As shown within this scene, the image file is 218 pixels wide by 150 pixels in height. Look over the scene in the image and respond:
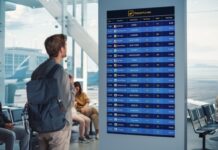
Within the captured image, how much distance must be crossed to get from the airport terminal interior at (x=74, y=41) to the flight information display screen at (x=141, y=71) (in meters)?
4.97

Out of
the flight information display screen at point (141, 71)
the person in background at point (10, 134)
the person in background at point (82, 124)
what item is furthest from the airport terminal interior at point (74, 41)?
the flight information display screen at point (141, 71)

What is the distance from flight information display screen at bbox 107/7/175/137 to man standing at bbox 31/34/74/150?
0.37 meters

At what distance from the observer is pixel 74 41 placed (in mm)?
8484

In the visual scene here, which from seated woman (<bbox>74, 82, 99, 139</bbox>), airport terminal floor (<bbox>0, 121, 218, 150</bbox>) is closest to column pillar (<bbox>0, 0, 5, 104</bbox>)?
seated woman (<bbox>74, 82, 99, 139</bbox>)

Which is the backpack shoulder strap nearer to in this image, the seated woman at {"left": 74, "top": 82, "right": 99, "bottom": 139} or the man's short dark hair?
the man's short dark hair

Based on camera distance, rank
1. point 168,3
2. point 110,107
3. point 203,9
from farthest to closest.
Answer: point 203,9
point 110,107
point 168,3

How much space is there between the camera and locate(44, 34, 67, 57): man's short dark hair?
2219 millimetres

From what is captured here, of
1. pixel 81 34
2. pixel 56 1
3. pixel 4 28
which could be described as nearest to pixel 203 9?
pixel 81 34

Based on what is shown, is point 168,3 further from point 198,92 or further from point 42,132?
point 198,92

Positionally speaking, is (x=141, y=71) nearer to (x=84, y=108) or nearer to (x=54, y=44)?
(x=54, y=44)

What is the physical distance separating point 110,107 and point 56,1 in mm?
6358

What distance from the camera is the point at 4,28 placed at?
866 centimetres

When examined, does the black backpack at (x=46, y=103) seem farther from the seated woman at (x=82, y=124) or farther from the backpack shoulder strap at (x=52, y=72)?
the seated woman at (x=82, y=124)

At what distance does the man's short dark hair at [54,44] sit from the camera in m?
2.22
